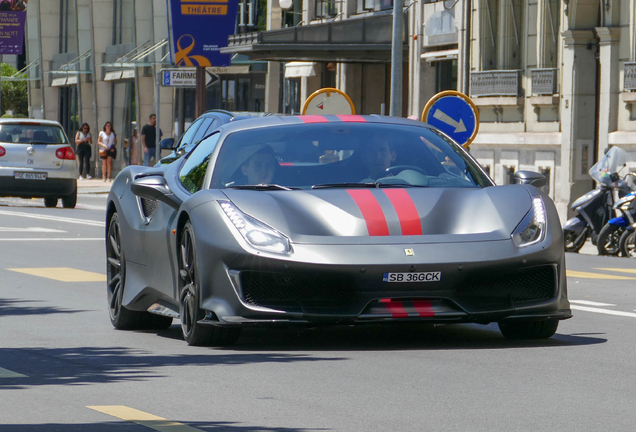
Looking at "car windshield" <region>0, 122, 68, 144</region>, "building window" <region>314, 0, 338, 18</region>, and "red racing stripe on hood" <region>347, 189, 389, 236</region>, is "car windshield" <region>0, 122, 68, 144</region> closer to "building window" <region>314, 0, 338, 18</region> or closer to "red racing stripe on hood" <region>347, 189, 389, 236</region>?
"building window" <region>314, 0, 338, 18</region>

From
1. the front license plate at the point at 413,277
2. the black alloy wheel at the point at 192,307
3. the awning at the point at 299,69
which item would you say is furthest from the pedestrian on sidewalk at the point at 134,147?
the front license plate at the point at 413,277

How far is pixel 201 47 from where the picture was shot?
30.5 meters

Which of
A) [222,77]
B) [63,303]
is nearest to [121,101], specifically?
[222,77]

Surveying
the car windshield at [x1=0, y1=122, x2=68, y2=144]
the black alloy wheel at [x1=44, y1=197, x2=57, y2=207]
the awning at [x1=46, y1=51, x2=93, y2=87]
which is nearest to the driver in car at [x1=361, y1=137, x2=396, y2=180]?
the car windshield at [x1=0, y1=122, x2=68, y2=144]

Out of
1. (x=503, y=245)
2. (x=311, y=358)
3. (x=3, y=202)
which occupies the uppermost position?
(x=503, y=245)

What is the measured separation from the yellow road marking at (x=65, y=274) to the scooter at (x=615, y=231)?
7171 mm

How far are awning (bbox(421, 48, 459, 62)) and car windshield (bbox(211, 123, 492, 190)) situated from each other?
23051 millimetres

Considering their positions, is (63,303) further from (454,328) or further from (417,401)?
(417,401)

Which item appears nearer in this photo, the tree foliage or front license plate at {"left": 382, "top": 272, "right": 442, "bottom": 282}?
front license plate at {"left": 382, "top": 272, "right": 442, "bottom": 282}

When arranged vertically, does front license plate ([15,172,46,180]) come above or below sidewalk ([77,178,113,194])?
above

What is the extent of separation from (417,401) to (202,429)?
1.09 metres

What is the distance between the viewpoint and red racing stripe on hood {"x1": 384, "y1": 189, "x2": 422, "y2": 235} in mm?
7531

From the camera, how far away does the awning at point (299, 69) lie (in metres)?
39.3

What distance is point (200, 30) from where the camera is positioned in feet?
101
